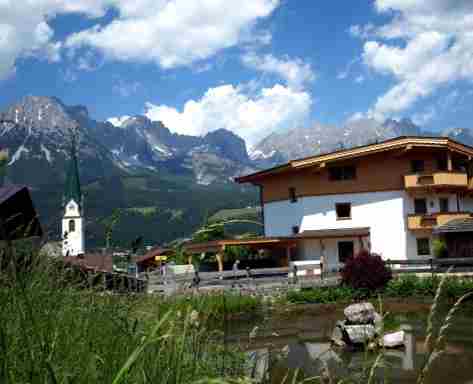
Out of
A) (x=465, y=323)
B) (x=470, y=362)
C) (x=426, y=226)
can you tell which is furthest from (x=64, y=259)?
(x=426, y=226)

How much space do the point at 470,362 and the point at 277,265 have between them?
26605 millimetres

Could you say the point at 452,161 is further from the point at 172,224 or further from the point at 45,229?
the point at 172,224

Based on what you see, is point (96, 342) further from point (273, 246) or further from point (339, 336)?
point (273, 246)

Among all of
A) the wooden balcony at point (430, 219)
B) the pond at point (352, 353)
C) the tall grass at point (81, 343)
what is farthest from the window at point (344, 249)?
the tall grass at point (81, 343)

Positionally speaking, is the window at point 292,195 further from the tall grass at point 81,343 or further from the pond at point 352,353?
the tall grass at point 81,343

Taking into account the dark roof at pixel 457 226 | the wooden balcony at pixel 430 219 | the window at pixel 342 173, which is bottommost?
the dark roof at pixel 457 226

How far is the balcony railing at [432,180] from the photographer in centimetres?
3403

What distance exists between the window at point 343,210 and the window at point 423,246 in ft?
15.3

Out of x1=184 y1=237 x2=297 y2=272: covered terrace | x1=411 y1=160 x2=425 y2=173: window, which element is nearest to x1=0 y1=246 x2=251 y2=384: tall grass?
x1=184 y1=237 x2=297 y2=272: covered terrace

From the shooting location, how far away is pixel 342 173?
120ft

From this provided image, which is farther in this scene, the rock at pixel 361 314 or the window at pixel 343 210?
the window at pixel 343 210

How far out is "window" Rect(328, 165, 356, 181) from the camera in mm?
36312

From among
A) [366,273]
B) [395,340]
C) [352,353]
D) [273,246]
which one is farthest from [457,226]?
[352,353]

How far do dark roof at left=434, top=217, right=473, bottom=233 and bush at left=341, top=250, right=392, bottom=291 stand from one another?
931 centimetres
